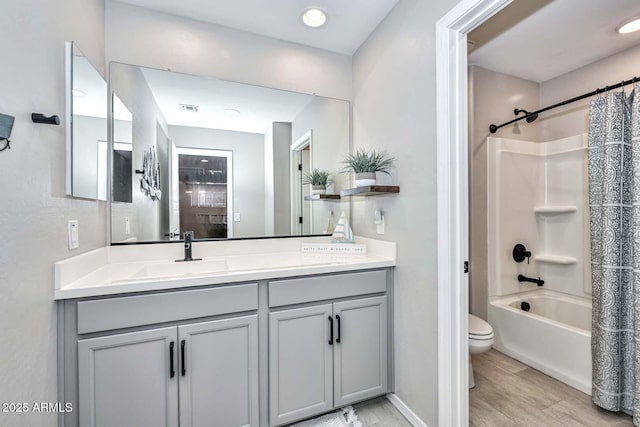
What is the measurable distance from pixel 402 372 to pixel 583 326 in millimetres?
1857

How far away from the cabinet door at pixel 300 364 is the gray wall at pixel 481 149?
167cm

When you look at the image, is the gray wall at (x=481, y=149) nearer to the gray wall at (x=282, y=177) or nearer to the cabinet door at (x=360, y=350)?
the cabinet door at (x=360, y=350)

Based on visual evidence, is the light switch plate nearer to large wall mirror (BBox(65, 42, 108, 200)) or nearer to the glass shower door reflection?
large wall mirror (BBox(65, 42, 108, 200))

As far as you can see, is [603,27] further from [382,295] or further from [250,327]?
[250,327]

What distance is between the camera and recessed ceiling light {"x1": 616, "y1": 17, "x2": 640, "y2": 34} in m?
1.88

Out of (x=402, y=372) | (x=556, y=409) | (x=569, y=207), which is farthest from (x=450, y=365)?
(x=569, y=207)

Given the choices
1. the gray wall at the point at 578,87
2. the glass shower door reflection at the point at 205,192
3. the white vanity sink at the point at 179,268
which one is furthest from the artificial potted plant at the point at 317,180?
the gray wall at the point at 578,87

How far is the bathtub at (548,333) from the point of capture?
1942 millimetres

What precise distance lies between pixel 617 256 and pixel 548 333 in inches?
29.3

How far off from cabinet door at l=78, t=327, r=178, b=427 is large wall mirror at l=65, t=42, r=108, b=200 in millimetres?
686

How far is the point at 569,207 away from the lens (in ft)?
8.19

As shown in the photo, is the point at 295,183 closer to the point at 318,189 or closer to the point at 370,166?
the point at 318,189

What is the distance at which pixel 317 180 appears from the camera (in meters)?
2.22

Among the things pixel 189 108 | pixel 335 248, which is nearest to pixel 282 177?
pixel 335 248
